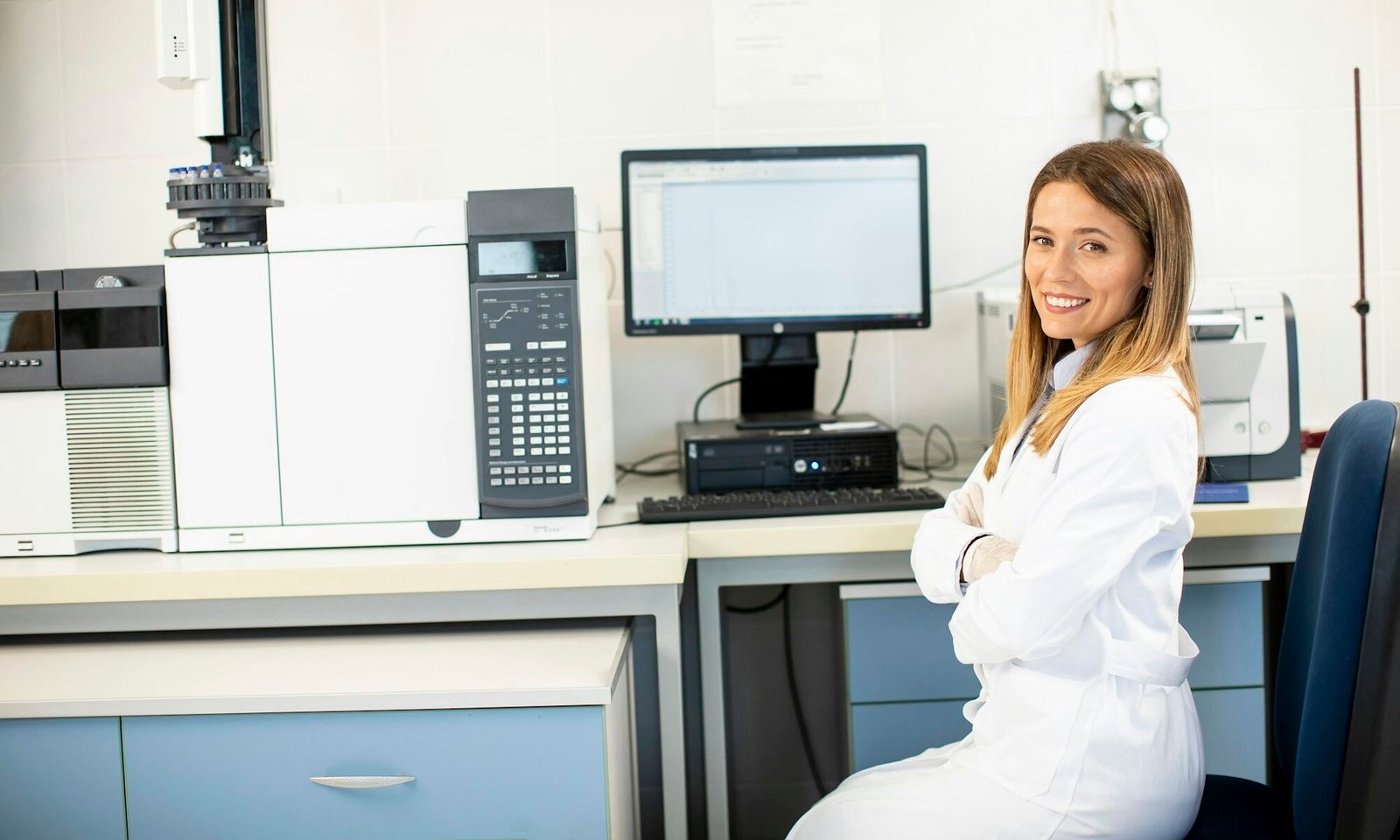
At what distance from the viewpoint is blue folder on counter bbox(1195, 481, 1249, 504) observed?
1.75m

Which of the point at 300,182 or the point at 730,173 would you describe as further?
the point at 300,182

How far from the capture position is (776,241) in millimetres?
2092

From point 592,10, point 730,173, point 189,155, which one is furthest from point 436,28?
point 730,173

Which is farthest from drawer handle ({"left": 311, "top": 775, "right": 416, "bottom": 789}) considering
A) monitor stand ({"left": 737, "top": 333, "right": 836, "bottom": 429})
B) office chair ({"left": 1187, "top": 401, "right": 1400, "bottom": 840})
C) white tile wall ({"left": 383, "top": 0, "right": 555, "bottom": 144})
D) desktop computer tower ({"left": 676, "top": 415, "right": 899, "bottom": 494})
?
white tile wall ({"left": 383, "top": 0, "right": 555, "bottom": 144})

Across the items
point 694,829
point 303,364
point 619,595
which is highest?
point 303,364

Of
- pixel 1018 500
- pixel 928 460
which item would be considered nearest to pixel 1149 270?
pixel 1018 500

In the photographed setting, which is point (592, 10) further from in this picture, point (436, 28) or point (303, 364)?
point (303, 364)

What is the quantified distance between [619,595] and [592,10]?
1.25 m

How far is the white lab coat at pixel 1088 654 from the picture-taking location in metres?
1.23

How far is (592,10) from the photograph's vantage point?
91.7 inches

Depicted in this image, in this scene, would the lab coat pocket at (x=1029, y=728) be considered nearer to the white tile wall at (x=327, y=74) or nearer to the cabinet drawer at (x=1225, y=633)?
the cabinet drawer at (x=1225, y=633)

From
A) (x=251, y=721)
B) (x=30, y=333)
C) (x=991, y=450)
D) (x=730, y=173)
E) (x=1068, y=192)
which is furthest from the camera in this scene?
(x=730, y=173)

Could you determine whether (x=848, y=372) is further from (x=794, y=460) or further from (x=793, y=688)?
(x=793, y=688)

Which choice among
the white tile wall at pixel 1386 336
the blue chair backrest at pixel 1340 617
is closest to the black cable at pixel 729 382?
the blue chair backrest at pixel 1340 617
